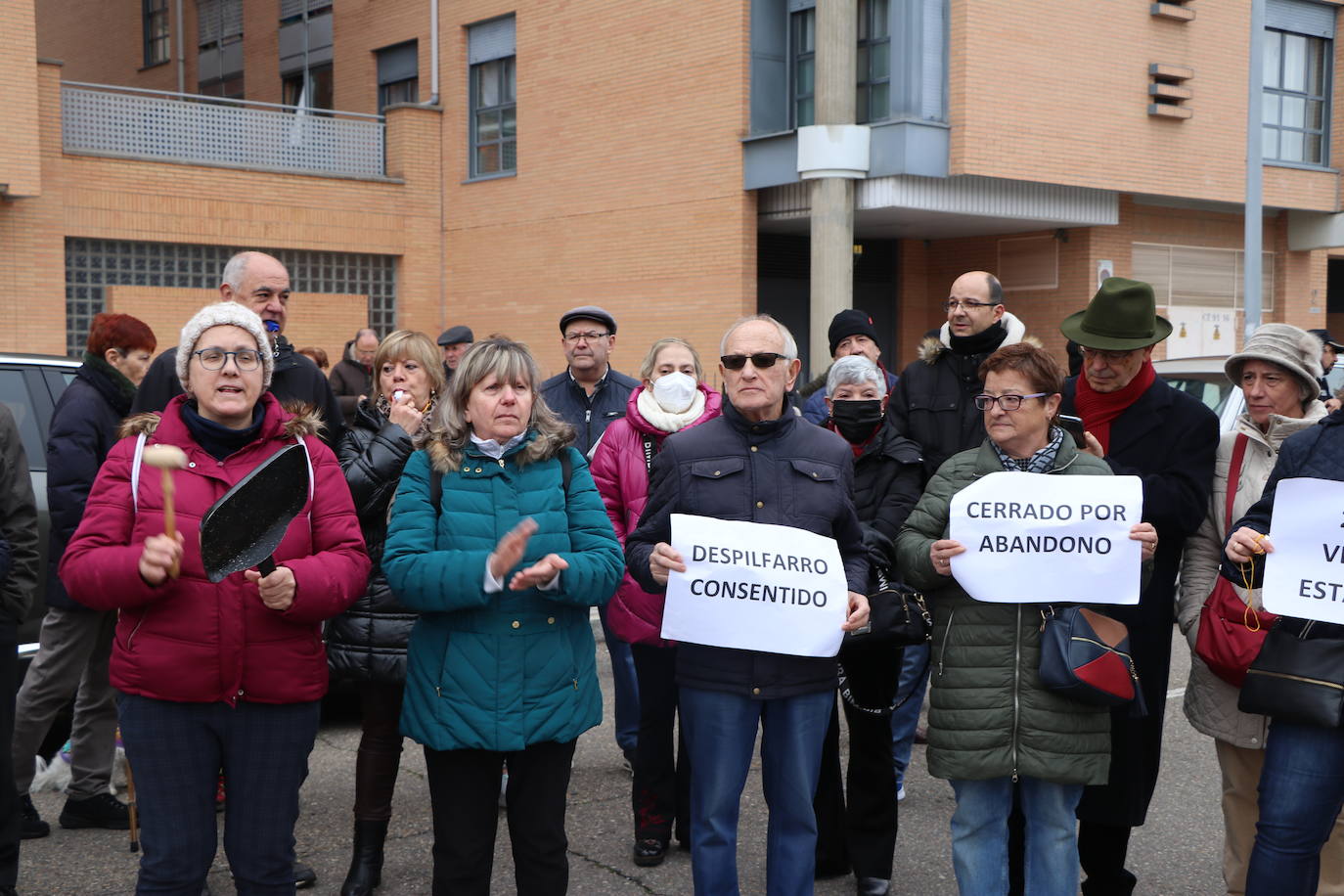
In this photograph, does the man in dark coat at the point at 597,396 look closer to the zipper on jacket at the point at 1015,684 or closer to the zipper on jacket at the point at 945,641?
the zipper on jacket at the point at 945,641

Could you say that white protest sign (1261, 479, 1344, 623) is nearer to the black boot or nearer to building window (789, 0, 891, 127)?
the black boot

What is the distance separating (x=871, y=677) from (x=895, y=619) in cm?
51

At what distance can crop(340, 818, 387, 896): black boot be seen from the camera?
4727 mm

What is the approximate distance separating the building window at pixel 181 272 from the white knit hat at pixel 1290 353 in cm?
1798

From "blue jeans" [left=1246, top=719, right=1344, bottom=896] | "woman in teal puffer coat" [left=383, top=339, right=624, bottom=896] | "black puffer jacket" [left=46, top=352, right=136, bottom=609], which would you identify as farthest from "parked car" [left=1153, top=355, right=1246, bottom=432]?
"black puffer jacket" [left=46, top=352, right=136, bottom=609]

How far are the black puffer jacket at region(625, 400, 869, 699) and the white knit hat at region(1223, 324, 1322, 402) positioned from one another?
141cm

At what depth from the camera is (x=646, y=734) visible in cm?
524

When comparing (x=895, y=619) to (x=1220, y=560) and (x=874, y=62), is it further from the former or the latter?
(x=874, y=62)

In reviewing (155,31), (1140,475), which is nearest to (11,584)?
(1140,475)

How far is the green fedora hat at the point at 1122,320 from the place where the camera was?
430 centimetres

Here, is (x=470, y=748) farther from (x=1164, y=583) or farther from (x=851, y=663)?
(x=1164, y=583)

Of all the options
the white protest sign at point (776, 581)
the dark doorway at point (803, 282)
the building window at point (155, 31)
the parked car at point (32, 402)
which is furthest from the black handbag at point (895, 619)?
the building window at point (155, 31)

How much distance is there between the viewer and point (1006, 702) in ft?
12.8

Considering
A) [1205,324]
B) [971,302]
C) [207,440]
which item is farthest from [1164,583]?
[1205,324]
